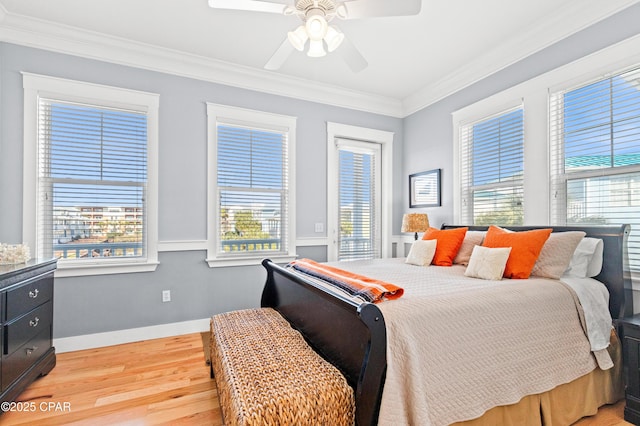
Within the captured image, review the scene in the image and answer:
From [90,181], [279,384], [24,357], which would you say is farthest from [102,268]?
[279,384]

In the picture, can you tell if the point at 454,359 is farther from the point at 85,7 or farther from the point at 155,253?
the point at 85,7

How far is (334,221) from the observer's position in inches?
159

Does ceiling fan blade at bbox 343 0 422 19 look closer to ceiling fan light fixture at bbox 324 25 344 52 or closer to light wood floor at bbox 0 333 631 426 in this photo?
ceiling fan light fixture at bbox 324 25 344 52

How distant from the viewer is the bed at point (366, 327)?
4.24 ft

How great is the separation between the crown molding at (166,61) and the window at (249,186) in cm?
35

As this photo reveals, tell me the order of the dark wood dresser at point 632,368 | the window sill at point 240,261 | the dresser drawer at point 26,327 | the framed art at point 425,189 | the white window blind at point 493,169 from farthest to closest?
1. the framed art at point 425,189
2. the window sill at point 240,261
3. the white window blind at point 493,169
4. the dresser drawer at point 26,327
5. the dark wood dresser at point 632,368

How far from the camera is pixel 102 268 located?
2.93 m

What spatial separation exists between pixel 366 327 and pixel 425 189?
3.12 m

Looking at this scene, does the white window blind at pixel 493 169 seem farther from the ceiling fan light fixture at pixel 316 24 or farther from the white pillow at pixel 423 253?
the ceiling fan light fixture at pixel 316 24

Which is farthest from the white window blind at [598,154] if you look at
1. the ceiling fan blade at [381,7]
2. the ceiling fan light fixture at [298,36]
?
the ceiling fan light fixture at [298,36]

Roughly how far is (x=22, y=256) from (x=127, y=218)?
92 cm

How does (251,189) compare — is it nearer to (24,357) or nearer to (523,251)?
(24,357)

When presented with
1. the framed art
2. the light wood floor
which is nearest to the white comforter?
the light wood floor

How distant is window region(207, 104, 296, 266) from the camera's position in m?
3.42
